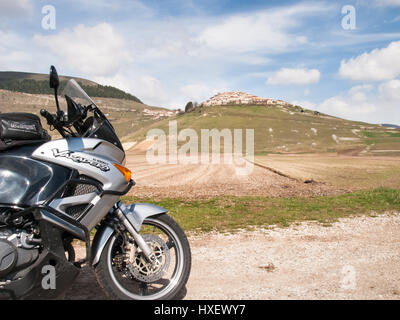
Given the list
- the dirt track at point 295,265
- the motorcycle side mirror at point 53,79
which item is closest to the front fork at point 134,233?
the dirt track at point 295,265

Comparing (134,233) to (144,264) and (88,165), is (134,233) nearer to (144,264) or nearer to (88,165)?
(144,264)

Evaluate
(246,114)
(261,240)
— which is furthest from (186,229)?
(246,114)

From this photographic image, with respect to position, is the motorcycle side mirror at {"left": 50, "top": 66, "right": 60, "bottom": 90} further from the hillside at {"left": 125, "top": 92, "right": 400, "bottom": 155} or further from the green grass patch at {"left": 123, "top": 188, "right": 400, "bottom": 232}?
the hillside at {"left": 125, "top": 92, "right": 400, "bottom": 155}

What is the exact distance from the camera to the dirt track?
4543 mm

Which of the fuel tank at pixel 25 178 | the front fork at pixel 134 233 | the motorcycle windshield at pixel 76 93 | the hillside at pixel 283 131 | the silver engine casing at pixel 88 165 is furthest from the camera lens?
the hillside at pixel 283 131

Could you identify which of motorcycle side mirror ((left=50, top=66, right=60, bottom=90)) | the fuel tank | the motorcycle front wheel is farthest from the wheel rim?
motorcycle side mirror ((left=50, top=66, right=60, bottom=90))

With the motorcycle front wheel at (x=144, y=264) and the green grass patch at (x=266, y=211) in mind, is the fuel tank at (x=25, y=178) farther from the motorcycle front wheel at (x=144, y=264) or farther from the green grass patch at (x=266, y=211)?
the green grass patch at (x=266, y=211)

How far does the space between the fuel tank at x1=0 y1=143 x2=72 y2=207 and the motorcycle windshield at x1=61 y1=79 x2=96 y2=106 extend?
2.64ft

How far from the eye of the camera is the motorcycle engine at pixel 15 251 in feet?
11.1

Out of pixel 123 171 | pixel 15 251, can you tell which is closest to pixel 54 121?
pixel 123 171

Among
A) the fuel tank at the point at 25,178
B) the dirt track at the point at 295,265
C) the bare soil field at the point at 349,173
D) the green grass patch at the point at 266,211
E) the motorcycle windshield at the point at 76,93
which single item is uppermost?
the motorcycle windshield at the point at 76,93

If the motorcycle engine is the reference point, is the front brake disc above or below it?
below

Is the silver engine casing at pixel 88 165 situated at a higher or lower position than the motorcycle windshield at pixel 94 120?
lower

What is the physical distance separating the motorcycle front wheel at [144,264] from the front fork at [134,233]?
0.07m
